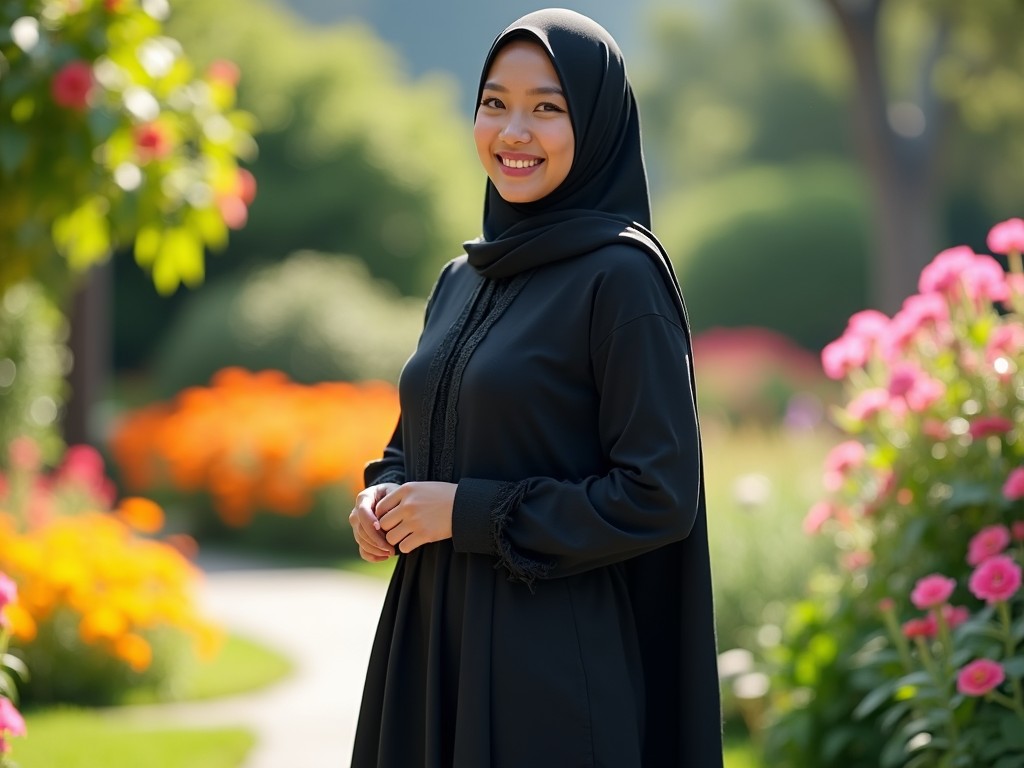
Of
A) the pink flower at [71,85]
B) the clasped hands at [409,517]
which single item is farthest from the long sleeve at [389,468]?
the pink flower at [71,85]

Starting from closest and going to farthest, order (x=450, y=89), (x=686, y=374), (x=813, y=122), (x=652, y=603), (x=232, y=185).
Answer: (x=686, y=374) → (x=652, y=603) → (x=232, y=185) → (x=450, y=89) → (x=813, y=122)

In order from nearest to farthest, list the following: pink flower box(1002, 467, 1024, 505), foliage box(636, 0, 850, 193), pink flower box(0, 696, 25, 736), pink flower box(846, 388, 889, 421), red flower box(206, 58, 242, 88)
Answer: pink flower box(0, 696, 25, 736) < pink flower box(1002, 467, 1024, 505) < pink flower box(846, 388, 889, 421) < red flower box(206, 58, 242, 88) < foliage box(636, 0, 850, 193)

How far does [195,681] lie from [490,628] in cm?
414

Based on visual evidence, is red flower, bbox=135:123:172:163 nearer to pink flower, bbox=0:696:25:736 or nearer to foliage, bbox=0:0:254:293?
foliage, bbox=0:0:254:293

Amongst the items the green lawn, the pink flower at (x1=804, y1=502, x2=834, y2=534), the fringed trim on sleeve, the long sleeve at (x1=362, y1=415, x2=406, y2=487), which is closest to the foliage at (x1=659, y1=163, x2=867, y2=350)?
the green lawn

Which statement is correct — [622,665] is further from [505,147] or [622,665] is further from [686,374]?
[505,147]

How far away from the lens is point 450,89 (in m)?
24.8

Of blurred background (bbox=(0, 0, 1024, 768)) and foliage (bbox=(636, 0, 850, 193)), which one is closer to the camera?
blurred background (bbox=(0, 0, 1024, 768))

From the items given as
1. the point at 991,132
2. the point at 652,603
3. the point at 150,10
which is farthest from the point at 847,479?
the point at 991,132

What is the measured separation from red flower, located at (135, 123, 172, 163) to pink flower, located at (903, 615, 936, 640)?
2466 millimetres

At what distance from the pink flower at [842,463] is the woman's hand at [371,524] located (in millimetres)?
1847

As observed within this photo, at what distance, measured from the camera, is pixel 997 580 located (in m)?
3.01

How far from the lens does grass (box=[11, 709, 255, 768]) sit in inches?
179

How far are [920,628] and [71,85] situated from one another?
2.60m
